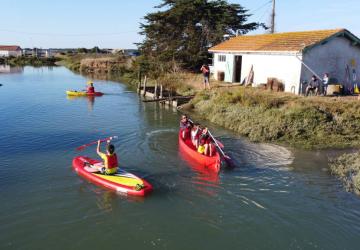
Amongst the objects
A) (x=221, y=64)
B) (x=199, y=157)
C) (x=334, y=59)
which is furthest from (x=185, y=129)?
(x=221, y=64)

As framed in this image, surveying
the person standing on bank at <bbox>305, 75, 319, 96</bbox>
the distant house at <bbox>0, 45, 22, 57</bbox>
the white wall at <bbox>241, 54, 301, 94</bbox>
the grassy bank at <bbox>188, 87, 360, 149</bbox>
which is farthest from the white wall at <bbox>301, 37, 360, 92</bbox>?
the distant house at <bbox>0, 45, 22, 57</bbox>

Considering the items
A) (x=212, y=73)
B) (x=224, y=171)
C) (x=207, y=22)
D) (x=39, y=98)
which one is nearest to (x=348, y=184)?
(x=224, y=171)

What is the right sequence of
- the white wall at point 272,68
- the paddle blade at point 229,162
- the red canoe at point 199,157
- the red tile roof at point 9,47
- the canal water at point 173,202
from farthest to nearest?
the red tile roof at point 9,47 < the white wall at point 272,68 < the paddle blade at point 229,162 < the red canoe at point 199,157 < the canal water at point 173,202

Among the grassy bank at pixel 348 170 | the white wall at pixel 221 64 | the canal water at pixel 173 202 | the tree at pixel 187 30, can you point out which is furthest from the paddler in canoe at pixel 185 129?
the tree at pixel 187 30

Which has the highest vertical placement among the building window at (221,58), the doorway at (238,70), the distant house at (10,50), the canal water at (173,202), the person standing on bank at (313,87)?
the distant house at (10,50)

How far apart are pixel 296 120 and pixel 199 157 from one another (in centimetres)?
652

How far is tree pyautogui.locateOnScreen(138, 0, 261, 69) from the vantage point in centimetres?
3997

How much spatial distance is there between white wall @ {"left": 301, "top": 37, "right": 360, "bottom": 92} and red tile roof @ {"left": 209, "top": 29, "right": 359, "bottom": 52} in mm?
520

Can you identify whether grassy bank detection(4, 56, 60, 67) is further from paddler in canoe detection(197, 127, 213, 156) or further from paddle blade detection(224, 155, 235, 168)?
paddle blade detection(224, 155, 235, 168)

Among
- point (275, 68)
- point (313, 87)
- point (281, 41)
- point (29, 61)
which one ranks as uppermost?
point (281, 41)

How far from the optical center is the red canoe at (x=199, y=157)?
1450cm

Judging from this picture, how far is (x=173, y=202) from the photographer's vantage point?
12.1 meters

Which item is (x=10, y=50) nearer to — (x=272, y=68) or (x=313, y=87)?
(x=272, y=68)

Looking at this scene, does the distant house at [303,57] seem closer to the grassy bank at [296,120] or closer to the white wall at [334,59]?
the white wall at [334,59]
